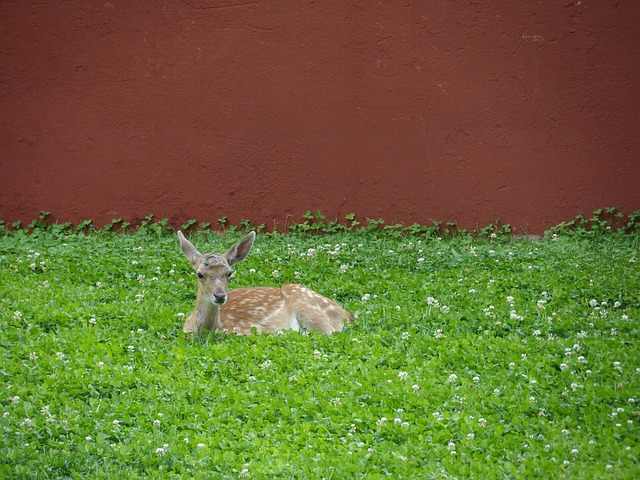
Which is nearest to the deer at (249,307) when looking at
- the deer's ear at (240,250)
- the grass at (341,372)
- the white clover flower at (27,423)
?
the deer's ear at (240,250)

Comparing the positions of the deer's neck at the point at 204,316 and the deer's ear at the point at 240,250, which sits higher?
the deer's ear at the point at 240,250

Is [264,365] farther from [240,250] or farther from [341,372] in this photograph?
[240,250]

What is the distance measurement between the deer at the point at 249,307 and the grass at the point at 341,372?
0.25 metres

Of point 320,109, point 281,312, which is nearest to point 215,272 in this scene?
point 281,312

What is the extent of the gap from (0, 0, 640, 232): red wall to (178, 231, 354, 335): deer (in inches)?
144

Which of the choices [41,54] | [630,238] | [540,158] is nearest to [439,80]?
[540,158]

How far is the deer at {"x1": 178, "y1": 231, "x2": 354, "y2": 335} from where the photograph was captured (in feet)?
28.7

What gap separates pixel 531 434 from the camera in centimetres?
640

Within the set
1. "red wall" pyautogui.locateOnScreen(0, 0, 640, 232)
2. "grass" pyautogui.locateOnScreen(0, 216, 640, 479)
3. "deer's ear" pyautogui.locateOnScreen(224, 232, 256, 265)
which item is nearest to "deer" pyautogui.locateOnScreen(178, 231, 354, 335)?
"deer's ear" pyautogui.locateOnScreen(224, 232, 256, 265)

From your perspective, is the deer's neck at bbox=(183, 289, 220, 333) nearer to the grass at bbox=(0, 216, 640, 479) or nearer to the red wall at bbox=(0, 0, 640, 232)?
the grass at bbox=(0, 216, 640, 479)

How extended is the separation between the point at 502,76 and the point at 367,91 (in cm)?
173

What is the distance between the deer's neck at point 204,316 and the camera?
28.5ft

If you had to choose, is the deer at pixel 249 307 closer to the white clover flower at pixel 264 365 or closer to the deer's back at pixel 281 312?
the deer's back at pixel 281 312

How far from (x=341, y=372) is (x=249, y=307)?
182 cm
